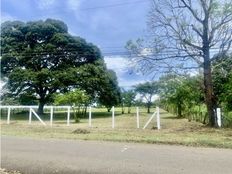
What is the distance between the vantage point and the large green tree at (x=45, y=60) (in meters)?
47.6

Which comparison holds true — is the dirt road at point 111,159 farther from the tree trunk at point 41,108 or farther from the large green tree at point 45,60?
the large green tree at point 45,60

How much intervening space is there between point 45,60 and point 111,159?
129 feet

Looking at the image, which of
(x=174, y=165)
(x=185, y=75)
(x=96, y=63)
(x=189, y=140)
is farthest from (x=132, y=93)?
(x=174, y=165)

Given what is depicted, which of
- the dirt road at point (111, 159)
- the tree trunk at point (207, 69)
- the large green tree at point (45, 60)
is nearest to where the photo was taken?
the dirt road at point (111, 159)

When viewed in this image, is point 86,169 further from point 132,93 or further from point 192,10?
point 132,93

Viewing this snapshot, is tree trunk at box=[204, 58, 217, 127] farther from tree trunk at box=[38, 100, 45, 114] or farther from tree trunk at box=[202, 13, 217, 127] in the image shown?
tree trunk at box=[38, 100, 45, 114]

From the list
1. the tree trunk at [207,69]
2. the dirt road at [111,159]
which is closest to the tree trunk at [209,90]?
the tree trunk at [207,69]

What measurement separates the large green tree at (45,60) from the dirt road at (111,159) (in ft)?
107

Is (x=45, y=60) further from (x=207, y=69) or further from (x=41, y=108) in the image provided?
(x=207, y=69)

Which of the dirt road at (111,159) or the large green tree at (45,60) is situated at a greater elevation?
the large green tree at (45,60)

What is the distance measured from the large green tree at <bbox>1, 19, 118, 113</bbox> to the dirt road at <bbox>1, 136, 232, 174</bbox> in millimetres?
32684

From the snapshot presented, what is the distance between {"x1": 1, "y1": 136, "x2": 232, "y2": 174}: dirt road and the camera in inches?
397

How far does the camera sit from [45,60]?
4969cm

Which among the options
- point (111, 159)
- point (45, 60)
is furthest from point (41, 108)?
point (111, 159)
